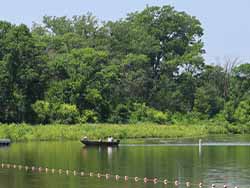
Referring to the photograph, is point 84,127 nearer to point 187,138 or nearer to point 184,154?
point 187,138

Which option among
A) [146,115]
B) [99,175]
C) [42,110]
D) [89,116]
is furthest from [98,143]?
[146,115]

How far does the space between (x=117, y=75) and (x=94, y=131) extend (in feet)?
63.2

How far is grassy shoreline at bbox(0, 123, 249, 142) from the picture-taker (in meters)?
84.9

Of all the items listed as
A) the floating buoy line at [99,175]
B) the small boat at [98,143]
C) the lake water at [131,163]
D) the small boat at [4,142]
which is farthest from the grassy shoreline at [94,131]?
the floating buoy line at [99,175]

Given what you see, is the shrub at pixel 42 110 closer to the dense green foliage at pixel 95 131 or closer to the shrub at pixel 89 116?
the dense green foliage at pixel 95 131

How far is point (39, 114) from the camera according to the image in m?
94.7

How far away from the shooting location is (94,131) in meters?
90.1

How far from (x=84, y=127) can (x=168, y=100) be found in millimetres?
29343

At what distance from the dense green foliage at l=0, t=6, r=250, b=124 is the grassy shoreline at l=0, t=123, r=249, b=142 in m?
6.89

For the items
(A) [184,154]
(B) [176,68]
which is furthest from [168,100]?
(A) [184,154]

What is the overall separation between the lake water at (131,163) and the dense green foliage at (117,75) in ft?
62.7

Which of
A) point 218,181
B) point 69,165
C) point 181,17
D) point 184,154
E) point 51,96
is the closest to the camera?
point 218,181

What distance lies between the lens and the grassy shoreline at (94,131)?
279ft

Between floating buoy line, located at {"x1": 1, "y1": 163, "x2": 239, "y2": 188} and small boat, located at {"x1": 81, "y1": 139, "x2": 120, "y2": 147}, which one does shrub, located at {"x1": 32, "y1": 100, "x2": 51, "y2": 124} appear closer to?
small boat, located at {"x1": 81, "y1": 139, "x2": 120, "y2": 147}
